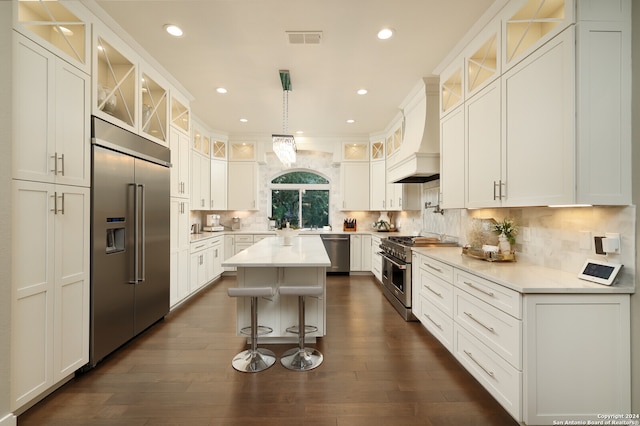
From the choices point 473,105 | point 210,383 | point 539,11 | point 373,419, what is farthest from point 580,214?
point 210,383

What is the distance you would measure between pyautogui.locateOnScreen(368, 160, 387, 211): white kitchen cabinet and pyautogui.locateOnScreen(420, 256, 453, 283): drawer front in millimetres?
2814

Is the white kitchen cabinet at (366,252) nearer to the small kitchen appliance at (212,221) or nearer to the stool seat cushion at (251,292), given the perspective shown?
the small kitchen appliance at (212,221)

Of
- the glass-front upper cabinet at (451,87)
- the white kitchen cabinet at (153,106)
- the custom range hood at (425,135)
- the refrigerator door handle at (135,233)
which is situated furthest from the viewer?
the custom range hood at (425,135)

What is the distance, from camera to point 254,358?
99.0 inches

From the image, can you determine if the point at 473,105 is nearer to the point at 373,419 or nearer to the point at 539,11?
the point at 539,11

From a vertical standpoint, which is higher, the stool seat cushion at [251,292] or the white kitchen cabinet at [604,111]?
the white kitchen cabinet at [604,111]

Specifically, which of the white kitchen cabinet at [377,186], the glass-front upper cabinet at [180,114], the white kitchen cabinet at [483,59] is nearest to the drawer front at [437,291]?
the white kitchen cabinet at [483,59]

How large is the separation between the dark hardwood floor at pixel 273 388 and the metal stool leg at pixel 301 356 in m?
0.09

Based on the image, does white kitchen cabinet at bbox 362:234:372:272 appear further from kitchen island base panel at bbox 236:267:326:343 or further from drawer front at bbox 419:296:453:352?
kitchen island base panel at bbox 236:267:326:343

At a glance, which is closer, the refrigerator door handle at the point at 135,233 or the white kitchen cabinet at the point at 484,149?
the white kitchen cabinet at the point at 484,149

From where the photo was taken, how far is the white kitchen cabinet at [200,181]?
204 inches

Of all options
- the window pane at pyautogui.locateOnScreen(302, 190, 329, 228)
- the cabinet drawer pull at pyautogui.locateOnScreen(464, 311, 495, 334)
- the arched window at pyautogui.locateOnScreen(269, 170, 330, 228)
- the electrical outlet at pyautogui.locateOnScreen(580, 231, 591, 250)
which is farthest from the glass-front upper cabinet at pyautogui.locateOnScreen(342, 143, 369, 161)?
the electrical outlet at pyautogui.locateOnScreen(580, 231, 591, 250)

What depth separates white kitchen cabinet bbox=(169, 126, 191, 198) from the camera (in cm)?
375

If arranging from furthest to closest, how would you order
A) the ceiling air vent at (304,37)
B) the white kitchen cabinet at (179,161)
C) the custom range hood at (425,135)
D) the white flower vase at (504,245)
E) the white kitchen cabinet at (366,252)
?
1. the white kitchen cabinet at (366,252)
2. the white kitchen cabinet at (179,161)
3. the custom range hood at (425,135)
4. the ceiling air vent at (304,37)
5. the white flower vase at (504,245)
